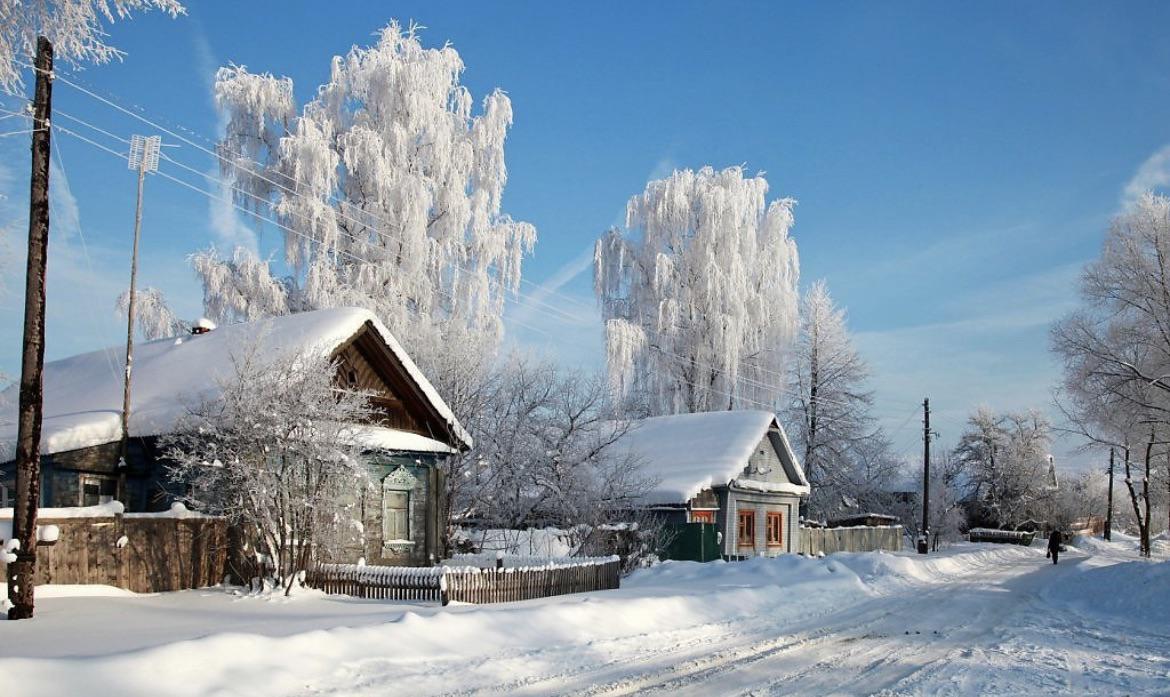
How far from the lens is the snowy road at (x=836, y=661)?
10.4 metres

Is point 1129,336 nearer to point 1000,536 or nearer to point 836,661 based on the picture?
point 836,661

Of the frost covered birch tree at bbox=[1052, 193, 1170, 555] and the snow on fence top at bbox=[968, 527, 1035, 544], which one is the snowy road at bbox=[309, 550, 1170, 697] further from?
the snow on fence top at bbox=[968, 527, 1035, 544]

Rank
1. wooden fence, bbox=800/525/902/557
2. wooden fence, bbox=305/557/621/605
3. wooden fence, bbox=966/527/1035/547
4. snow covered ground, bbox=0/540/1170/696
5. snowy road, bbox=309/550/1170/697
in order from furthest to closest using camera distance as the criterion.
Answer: wooden fence, bbox=966/527/1035/547, wooden fence, bbox=800/525/902/557, wooden fence, bbox=305/557/621/605, snowy road, bbox=309/550/1170/697, snow covered ground, bbox=0/540/1170/696

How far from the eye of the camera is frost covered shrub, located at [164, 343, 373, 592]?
17.1 metres

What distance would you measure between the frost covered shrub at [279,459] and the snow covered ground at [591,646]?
1103mm

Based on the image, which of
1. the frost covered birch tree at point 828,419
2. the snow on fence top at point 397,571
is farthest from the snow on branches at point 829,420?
the snow on fence top at point 397,571

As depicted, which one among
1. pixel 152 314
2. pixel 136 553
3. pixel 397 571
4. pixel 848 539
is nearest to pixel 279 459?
pixel 136 553

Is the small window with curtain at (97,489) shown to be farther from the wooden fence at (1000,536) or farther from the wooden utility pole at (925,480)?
the wooden fence at (1000,536)

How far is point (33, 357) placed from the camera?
12.7m

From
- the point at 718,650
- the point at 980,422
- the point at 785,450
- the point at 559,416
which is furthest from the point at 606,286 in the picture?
the point at 980,422

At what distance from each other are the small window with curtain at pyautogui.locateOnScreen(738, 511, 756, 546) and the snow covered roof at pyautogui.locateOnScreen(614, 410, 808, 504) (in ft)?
4.14

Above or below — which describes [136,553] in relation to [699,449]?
below

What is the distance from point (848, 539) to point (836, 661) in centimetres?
3342

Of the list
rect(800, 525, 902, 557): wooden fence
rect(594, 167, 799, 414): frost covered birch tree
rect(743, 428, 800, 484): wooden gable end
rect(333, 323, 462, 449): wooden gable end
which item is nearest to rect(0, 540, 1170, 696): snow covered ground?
rect(333, 323, 462, 449): wooden gable end
